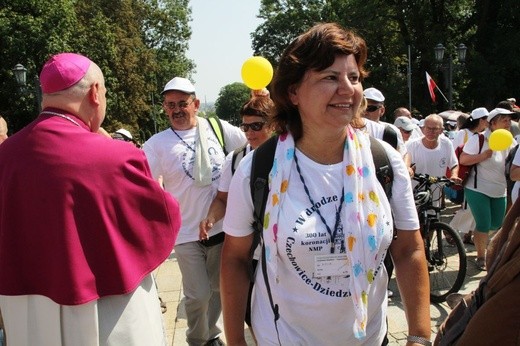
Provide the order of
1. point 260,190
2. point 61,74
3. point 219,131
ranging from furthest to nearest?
1. point 219,131
2. point 61,74
3. point 260,190

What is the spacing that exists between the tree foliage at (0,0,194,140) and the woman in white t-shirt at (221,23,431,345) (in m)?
21.0

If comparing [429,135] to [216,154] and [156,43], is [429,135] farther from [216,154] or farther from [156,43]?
[156,43]

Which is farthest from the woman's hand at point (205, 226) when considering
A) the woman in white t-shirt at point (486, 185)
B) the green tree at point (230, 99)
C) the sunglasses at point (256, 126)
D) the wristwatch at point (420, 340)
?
the green tree at point (230, 99)

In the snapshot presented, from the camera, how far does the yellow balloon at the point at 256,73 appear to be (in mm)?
3779

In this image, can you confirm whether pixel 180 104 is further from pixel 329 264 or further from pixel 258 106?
pixel 329 264

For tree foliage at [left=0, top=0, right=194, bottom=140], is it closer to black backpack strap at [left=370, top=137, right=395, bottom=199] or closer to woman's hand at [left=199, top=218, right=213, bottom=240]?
woman's hand at [left=199, top=218, right=213, bottom=240]

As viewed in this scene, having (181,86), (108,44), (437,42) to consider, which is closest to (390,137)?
(181,86)

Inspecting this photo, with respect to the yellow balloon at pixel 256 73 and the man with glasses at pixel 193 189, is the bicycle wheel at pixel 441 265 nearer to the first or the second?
the man with glasses at pixel 193 189

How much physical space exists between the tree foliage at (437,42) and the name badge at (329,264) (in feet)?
84.9

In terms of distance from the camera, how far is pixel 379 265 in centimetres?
190

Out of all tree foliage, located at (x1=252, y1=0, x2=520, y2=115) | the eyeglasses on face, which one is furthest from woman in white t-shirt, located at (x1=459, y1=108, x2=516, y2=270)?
tree foliage, located at (x1=252, y1=0, x2=520, y2=115)

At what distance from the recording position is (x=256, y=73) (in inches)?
149

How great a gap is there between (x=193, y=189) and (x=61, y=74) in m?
1.88

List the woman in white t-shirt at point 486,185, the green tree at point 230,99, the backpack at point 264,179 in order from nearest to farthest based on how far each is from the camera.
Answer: the backpack at point 264,179 < the woman in white t-shirt at point 486,185 < the green tree at point 230,99
